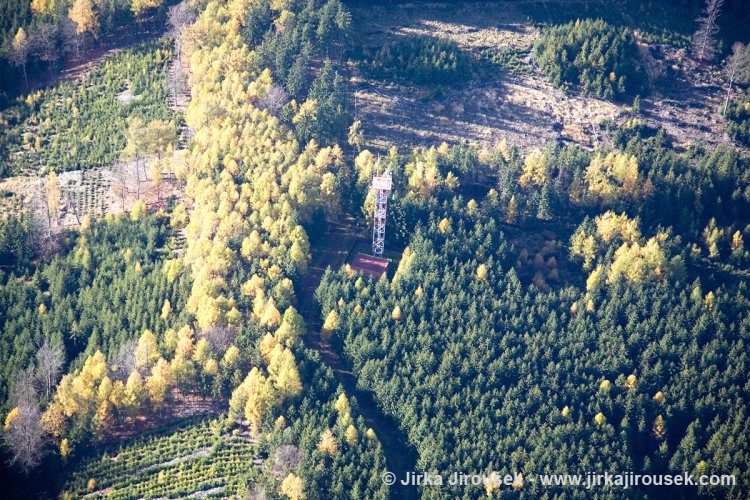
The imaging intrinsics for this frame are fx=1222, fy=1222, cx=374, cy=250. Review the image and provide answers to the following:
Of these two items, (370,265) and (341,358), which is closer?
(341,358)

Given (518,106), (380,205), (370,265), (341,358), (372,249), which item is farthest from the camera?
(518,106)

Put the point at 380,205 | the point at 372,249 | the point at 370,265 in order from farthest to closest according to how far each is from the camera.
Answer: the point at 372,249, the point at 370,265, the point at 380,205

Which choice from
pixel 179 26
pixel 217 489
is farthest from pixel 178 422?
pixel 179 26

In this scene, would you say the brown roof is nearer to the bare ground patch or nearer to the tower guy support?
the tower guy support

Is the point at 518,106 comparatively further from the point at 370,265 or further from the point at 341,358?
the point at 341,358

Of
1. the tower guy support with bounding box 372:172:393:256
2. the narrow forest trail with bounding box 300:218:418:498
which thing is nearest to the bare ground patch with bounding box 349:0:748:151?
the tower guy support with bounding box 372:172:393:256

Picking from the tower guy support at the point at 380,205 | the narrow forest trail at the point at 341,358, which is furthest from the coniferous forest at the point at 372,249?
the tower guy support at the point at 380,205

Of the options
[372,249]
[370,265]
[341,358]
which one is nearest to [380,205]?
[372,249]
